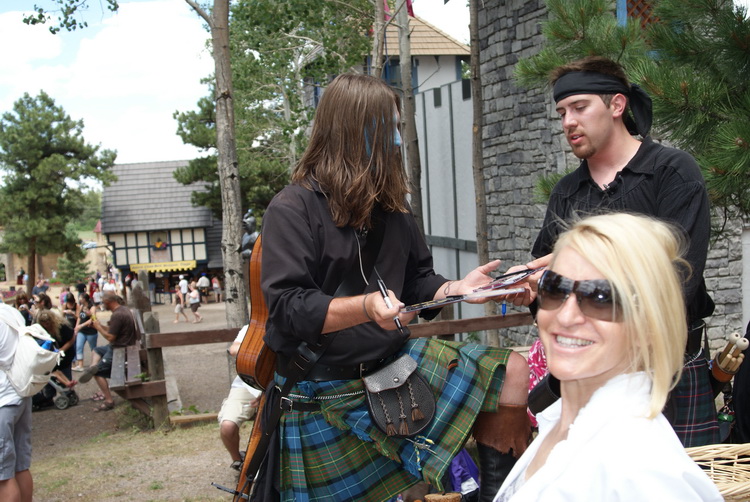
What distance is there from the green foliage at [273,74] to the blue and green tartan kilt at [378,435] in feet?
29.3

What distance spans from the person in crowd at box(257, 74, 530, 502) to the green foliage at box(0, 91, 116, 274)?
3853 centimetres

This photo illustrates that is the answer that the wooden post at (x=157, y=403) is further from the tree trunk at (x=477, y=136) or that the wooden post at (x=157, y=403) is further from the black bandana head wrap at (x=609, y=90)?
the black bandana head wrap at (x=609, y=90)

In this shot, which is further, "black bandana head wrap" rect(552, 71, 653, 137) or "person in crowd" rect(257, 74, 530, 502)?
"black bandana head wrap" rect(552, 71, 653, 137)

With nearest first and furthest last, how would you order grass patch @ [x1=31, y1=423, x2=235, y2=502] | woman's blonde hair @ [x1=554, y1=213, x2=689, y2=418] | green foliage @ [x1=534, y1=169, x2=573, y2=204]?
woman's blonde hair @ [x1=554, y1=213, x2=689, y2=418], green foliage @ [x1=534, y1=169, x2=573, y2=204], grass patch @ [x1=31, y1=423, x2=235, y2=502]

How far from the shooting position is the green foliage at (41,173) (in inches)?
1475

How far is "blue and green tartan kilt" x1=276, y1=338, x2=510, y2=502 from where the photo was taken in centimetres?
229

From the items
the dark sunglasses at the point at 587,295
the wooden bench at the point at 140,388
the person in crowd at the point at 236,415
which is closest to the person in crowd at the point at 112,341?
the wooden bench at the point at 140,388

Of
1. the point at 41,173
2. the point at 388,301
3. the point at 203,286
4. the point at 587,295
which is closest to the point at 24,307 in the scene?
the point at 388,301

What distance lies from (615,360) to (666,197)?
1005mm

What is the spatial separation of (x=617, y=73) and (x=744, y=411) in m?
1.31

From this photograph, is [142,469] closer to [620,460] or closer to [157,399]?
[157,399]

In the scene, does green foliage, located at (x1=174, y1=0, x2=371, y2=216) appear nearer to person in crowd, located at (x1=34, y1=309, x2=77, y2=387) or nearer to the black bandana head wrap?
person in crowd, located at (x1=34, y1=309, x2=77, y2=387)

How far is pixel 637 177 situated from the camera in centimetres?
237

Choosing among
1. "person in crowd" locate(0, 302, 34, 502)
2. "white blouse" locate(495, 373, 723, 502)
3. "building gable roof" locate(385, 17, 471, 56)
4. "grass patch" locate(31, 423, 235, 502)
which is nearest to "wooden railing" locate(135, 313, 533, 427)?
"grass patch" locate(31, 423, 235, 502)
